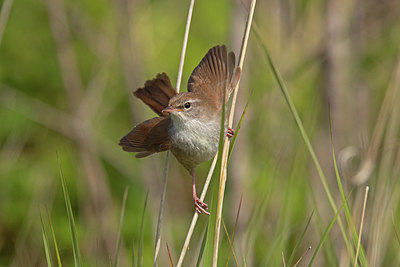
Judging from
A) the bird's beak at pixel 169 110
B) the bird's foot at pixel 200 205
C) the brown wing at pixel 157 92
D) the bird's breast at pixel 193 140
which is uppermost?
the brown wing at pixel 157 92

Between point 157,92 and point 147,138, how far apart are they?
0.71ft

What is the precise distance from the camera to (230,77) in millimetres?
1914

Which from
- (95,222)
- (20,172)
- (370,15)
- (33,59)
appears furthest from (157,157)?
(370,15)

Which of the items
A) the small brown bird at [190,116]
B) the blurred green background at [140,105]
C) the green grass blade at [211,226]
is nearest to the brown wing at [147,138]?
the small brown bird at [190,116]

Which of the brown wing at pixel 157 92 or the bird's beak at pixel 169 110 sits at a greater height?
the brown wing at pixel 157 92

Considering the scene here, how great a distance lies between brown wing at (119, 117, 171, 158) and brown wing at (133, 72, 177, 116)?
9 centimetres

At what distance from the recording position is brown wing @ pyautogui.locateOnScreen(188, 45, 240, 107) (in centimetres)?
193

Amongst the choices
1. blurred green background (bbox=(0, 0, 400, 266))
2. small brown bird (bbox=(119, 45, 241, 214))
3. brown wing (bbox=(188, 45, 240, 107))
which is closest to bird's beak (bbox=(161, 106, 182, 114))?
small brown bird (bbox=(119, 45, 241, 214))

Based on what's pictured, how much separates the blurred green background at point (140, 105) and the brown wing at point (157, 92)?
1191mm

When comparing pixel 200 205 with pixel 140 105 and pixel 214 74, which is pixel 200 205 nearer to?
pixel 214 74

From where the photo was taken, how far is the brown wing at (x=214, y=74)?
75.8 inches

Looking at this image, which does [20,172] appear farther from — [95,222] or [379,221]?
[379,221]

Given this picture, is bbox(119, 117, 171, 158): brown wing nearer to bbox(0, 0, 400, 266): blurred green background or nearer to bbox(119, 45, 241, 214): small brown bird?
bbox(119, 45, 241, 214): small brown bird

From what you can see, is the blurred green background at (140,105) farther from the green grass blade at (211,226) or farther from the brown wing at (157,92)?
the green grass blade at (211,226)
